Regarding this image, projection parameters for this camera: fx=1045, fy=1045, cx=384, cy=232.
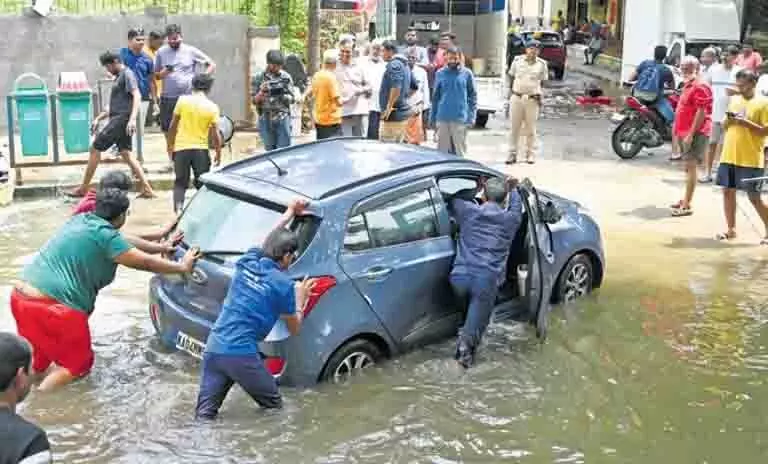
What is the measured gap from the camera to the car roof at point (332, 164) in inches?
269

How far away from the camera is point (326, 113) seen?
501 inches

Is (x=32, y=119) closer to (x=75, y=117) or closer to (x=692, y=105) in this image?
(x=75, y=117)

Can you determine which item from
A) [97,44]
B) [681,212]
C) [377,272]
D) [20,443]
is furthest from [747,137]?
[97,44]

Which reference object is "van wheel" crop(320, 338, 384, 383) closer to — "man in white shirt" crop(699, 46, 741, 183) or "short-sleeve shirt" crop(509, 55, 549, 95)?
"man in white shirt" crop(699, 46, 741, 183)

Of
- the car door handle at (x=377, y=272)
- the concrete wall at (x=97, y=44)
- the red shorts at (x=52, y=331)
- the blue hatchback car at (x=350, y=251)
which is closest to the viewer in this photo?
the red shorts at (x=52, y=331)

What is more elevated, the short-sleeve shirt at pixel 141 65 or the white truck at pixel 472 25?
Answer: the white truck at pixel 472 25

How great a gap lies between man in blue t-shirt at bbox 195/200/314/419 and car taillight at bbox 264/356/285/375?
23 cm

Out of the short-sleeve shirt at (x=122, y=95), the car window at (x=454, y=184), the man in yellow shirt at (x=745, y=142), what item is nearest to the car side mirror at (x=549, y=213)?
the car window at (x=454, y=184)

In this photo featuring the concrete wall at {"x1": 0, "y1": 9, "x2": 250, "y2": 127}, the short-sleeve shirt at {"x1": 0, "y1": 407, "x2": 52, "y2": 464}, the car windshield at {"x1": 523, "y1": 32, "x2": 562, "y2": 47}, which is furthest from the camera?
the car windshield at {"x1": 523, "y1": 32, "x2": 562, "y2": 47}

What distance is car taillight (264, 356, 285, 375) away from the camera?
249 inches

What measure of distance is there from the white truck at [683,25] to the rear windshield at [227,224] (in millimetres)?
16583

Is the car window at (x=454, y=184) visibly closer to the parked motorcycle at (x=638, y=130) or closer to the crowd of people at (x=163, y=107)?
the crowd of people at (x=163, y=107)

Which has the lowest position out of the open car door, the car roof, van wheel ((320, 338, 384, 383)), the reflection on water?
the reflection on water

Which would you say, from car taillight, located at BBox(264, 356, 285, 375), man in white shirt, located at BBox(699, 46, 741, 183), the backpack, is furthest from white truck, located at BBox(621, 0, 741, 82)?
car taillight, located at BBox(264, 356, 285, 375)
